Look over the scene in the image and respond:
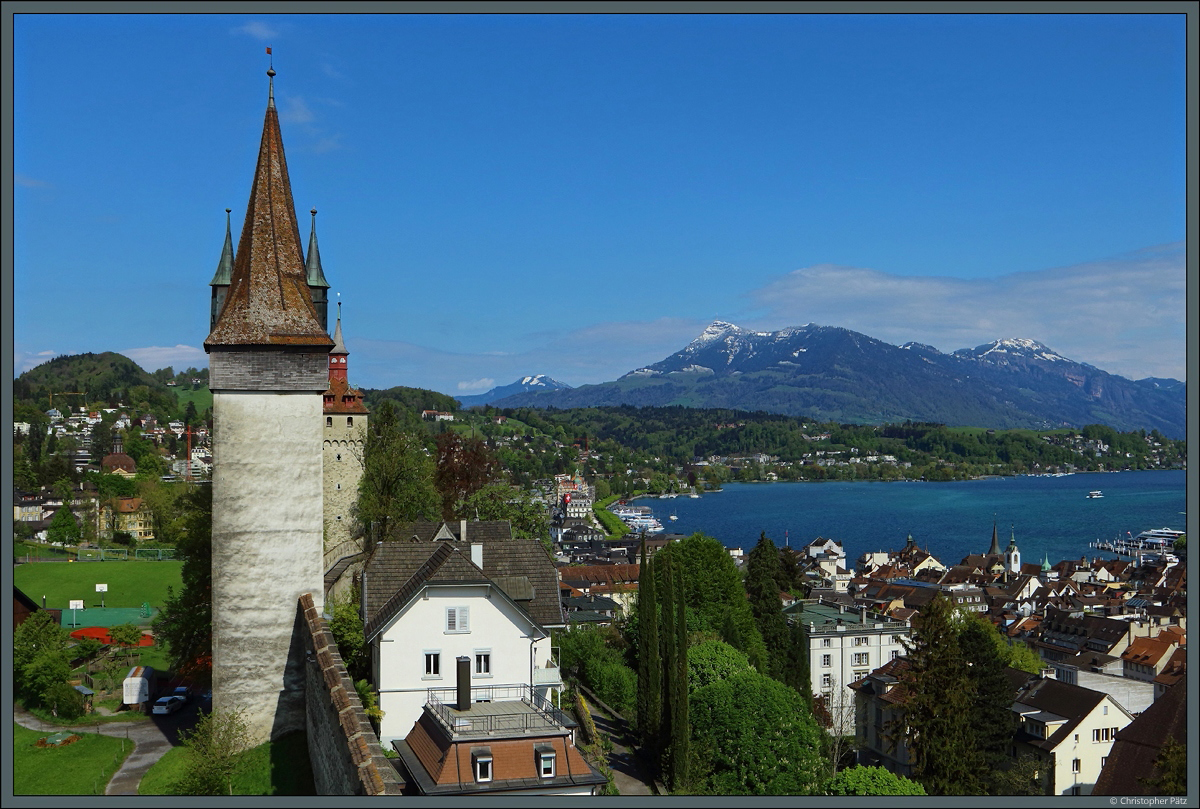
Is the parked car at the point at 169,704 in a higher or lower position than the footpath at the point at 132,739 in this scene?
lower

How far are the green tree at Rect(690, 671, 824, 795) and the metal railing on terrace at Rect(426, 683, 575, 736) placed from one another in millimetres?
7047

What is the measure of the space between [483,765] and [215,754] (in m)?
5.27

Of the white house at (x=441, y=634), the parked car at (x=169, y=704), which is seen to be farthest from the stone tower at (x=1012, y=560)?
the parked car at (x=169, y=704)

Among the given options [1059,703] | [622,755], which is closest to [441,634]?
[622,755]

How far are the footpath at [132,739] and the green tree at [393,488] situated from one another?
55.7 feet

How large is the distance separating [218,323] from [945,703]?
2826 centimetres

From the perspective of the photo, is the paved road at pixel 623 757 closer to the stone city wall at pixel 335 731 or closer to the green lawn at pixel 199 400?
the stone city wall at pixel 335 731

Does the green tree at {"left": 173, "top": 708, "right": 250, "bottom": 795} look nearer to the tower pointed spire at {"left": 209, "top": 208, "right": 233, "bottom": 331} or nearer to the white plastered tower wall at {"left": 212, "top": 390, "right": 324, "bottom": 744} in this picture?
the white plastered tower wall at {"left": 212, "top": 390, "right": 324, "bottom": 744}

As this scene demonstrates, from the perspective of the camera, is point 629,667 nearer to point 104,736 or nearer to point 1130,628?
point 104,736

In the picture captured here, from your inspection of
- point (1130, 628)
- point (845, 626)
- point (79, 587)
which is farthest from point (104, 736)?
point (1130, 628)

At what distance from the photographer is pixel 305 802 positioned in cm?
884

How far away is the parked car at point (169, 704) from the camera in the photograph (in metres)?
28.4

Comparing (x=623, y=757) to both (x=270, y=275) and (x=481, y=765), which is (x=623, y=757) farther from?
(x=270, y=275)

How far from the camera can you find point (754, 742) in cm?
2998
